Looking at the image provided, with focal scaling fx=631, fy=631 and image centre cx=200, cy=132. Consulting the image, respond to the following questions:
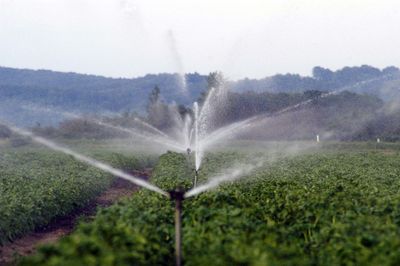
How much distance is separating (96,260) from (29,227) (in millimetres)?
11189

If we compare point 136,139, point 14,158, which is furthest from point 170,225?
point 136,139

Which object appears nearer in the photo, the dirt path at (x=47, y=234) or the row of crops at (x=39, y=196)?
the dirt path at (x=47, y=234)

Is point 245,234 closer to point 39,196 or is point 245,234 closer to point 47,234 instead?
point 47,234

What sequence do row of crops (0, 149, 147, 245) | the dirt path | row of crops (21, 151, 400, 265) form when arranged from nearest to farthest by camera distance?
row of crops (21, 151, 400, 265)
the dirt path
row of crops (0, 149, 147, 245)

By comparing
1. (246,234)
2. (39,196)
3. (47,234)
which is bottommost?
(47,234)

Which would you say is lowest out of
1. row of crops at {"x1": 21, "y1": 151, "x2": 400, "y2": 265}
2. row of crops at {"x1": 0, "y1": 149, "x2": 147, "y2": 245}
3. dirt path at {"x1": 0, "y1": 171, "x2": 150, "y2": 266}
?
dirt path at {"x1": 0, "y1": 171, "x2": 150, "y2": 266}

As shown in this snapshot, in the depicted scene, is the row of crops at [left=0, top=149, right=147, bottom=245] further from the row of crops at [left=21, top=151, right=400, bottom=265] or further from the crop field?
the row of crops at [left=21, top=151, right=400, bottom=265]

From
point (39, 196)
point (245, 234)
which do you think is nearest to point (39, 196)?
point (39, 196)

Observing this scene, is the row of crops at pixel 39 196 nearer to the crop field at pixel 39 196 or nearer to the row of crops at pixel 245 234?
the crop field at pixel 39 196

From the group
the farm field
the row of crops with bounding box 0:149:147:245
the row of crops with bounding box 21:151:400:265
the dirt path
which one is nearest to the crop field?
the row of crops with bounding box 0:149:147:245

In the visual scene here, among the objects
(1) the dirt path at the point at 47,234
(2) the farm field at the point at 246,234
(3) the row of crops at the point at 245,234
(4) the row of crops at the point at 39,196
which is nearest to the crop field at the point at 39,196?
(4) the row of crops at the point at 39,196

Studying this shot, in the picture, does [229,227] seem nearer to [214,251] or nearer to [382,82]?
[214,251]

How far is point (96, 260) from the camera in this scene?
675 cm

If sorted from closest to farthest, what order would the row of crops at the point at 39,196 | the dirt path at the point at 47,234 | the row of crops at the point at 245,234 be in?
the row of crops at the point at 245,234 → the dirt path at the point at 47,234 → the row of crops at the point at 39,196
